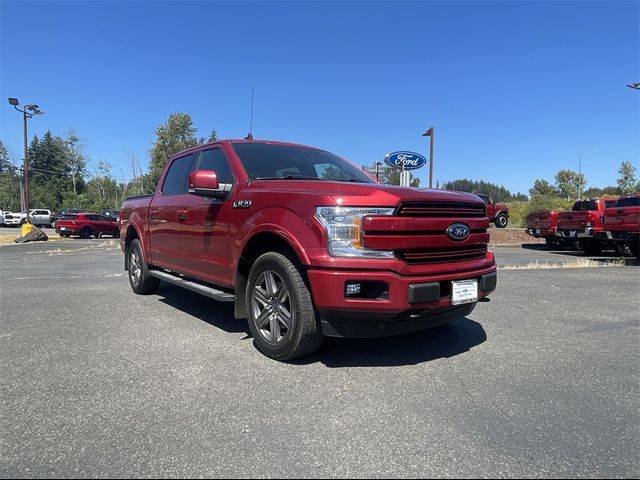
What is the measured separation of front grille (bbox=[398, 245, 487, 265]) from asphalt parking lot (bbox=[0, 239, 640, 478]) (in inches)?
34.2

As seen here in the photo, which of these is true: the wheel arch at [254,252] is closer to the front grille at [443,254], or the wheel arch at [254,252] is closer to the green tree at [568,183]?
the front grille at [443,254]

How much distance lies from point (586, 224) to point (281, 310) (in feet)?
50.6

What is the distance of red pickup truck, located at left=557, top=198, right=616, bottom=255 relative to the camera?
15.7 meters

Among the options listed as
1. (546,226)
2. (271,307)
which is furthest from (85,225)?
(271,307)

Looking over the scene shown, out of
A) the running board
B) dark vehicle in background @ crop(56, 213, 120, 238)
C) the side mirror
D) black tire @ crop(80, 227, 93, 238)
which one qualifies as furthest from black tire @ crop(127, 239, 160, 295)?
black tire @ crop(80, 227, 93, 238)

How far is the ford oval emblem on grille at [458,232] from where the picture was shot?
3.74 meters

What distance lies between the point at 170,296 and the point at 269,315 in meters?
3.38

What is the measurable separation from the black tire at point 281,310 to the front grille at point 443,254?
0.85 metres

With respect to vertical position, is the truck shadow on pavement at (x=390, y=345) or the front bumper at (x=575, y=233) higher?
the front bumper at (x=575, y=233)

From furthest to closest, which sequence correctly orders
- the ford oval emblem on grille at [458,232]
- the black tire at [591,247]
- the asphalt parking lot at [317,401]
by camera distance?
the black tire at [591,247] → the ford oval emblem on grille at [458,232] → the asphalt parking lot at [317,401]

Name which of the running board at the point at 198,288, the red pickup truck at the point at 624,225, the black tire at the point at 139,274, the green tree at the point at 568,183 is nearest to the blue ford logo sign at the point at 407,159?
the red pickup truck at the point at 624,225

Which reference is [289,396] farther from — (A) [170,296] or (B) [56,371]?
(A) [170,296]

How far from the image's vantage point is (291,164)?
16.3 feet

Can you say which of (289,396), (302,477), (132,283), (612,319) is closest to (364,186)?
(289,396)
